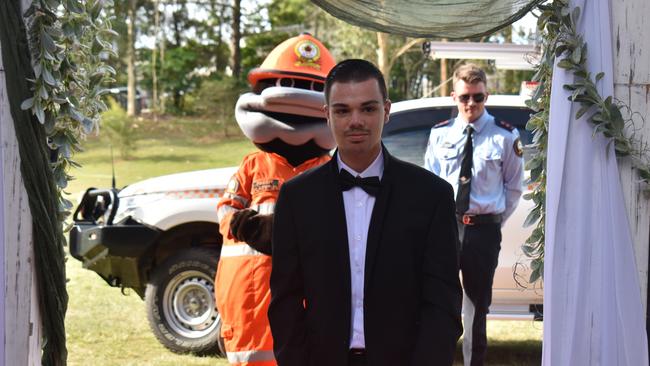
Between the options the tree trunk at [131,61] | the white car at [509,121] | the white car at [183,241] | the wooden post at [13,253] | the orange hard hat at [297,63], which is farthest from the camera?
the tree trunk at [131,61]

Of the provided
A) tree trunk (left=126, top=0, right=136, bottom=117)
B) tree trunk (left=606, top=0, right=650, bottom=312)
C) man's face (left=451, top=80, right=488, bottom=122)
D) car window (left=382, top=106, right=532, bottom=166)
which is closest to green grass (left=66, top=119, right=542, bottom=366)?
car window (left=382, top=106, right=532, bottom=166)

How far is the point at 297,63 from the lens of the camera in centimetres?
533

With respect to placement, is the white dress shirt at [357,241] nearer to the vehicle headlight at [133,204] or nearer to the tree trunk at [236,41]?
the vehicle headlight at [133,204]

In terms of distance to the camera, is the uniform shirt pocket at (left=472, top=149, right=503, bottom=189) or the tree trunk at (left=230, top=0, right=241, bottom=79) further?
the tree trunk at (left=230, top=0, right=241, bottom=79)

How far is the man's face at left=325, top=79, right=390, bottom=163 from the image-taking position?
126 inches

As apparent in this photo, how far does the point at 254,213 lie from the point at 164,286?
3.21 m

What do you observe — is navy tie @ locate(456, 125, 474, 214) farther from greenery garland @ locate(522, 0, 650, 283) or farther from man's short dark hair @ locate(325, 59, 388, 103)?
man's short dark hair @ locate(325, 59, 388, 103)

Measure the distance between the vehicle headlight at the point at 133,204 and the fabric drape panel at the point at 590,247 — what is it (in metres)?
4.79

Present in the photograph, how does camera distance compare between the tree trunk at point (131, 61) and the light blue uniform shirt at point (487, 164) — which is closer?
the light blue uniform shirt at point (487, 164)

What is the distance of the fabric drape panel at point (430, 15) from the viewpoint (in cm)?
392

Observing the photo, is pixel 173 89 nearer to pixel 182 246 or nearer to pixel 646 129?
pixel 182 246

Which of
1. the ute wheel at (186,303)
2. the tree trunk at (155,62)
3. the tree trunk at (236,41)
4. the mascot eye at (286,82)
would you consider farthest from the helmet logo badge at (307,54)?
the tree trunk at (155,62)

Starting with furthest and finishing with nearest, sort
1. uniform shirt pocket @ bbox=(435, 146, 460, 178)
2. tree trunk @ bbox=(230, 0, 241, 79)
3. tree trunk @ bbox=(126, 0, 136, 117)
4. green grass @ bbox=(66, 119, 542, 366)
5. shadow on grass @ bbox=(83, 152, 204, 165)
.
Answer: tree trunk @ bbox=(230, 0, 241, 79) < tree trunk @ bbox=(126, 0, 136, 117) < shadow on grass @ bbox=(83, 152, 204, 165) < green grass @ bbox=(66, 119, 542, 366) < uniform shirt pocket @ bbox=(435, 146, 460, 178)

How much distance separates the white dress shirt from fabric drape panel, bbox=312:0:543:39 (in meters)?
0.96
